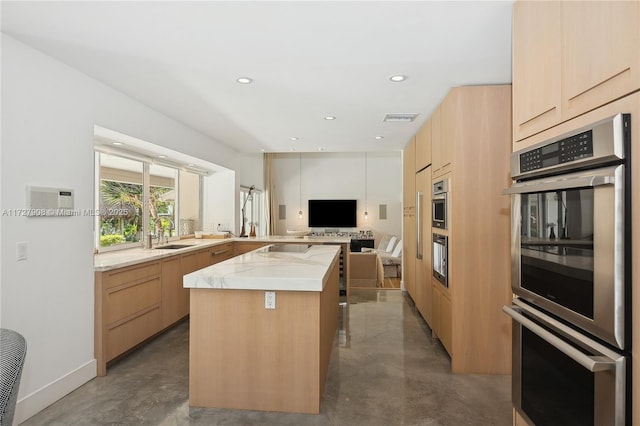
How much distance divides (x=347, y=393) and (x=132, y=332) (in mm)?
1990

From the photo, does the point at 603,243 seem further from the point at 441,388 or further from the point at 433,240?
the point at 433,240

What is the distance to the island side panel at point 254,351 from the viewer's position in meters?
2.33

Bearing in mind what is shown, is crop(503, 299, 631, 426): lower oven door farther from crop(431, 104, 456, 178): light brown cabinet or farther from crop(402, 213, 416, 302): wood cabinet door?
crop(402, 213, 416, 302): wood cabinet door

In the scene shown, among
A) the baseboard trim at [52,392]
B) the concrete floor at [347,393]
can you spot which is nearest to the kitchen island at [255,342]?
the concrete floor at [347,393]

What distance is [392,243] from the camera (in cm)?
827

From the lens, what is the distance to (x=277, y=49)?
2381 mm

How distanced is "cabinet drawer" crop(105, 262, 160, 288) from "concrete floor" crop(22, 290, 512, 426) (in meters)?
0.69

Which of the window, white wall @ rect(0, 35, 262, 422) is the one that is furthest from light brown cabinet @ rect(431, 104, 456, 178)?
the window

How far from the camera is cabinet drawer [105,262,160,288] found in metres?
3.02

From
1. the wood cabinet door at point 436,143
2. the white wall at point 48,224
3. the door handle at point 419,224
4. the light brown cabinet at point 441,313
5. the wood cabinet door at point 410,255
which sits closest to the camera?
the white wall at point 48,224

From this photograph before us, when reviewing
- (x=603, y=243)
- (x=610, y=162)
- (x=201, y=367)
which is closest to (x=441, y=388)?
(x=201, y=367)

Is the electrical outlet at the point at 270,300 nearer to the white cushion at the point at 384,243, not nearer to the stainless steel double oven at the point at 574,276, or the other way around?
the stainless steel double oven at the point at 574,276

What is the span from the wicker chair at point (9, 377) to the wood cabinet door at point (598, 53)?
1.96 m

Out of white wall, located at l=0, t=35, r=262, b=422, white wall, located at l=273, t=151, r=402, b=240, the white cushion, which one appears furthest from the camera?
white wall, located at l=273, t=151, r=402, b=240
